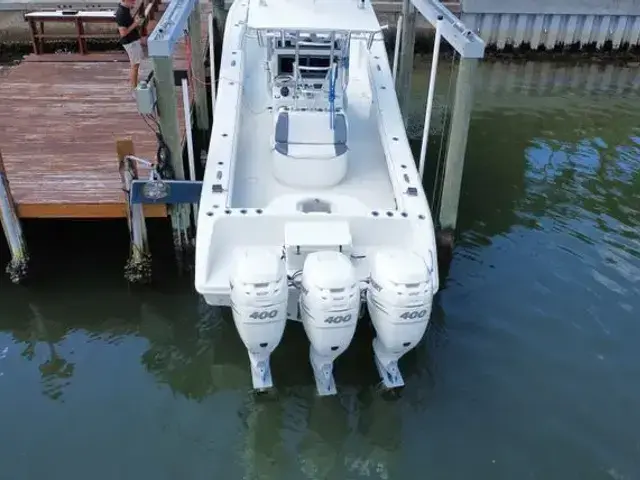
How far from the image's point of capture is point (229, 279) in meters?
4.91

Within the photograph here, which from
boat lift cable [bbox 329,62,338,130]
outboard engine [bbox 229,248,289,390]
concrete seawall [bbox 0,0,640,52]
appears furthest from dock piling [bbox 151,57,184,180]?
concrete seawall [bbox 0,0,640,52]

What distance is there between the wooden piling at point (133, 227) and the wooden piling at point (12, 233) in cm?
98

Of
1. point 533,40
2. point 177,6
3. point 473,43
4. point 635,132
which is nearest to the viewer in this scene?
point 473,43

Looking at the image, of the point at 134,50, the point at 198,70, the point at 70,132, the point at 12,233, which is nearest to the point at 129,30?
the point at 134,50

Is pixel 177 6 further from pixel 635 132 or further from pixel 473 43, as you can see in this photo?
pixel 635 132

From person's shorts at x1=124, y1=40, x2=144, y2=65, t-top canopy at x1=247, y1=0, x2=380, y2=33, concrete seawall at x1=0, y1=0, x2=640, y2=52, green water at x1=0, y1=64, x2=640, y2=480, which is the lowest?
green water at x1=0, y1=64, x2=640, y2=480

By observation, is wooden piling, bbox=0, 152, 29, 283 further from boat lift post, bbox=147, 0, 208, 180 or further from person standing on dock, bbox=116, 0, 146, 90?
person standing on dock, bbox=116, 0, 146, 90

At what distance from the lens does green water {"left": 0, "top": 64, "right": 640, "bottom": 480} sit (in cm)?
484

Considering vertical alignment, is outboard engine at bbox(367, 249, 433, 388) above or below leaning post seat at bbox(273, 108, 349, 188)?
below

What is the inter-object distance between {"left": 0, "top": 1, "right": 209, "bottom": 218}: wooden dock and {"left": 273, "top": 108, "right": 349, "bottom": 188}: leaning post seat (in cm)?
131

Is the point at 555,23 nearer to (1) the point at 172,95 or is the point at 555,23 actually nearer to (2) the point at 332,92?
(2) the point at 332,92

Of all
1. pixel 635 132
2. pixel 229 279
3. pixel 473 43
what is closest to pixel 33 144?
pixel 229 279

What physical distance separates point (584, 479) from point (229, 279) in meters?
3.01

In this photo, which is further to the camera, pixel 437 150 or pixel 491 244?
pixel 437 150
